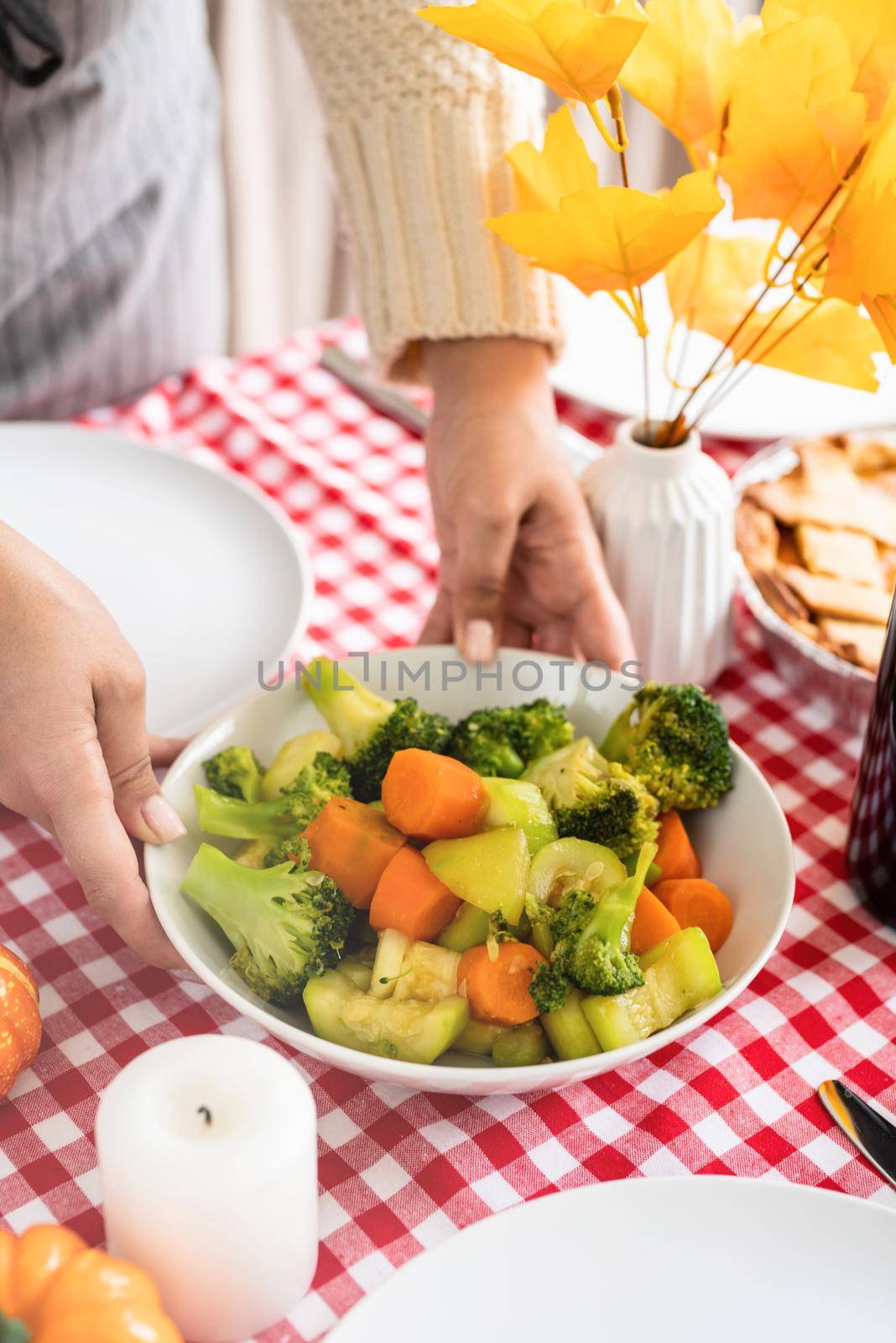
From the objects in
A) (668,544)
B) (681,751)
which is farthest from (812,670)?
(681,751)

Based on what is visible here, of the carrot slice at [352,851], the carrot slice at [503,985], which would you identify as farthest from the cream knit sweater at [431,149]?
the carrot slice at [503,985]

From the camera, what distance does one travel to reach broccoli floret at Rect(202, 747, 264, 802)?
979 millimetres

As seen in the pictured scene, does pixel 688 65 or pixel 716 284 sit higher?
pixel 688 65

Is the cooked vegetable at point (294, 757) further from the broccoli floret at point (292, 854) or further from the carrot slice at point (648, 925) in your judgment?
the carrot slice at point (648, 925)

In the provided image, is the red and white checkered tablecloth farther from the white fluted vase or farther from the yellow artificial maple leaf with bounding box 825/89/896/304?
the yellow artificial maple leaf with bounding box 825/89/896/304

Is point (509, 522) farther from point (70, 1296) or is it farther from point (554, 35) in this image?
point (70, 1296)

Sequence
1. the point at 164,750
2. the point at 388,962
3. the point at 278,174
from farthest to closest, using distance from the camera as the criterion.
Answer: the point at 278,174, the point at 164,750, the point at 388,962

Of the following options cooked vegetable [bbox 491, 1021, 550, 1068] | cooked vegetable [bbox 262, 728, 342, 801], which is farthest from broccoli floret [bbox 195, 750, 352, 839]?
cooked vegetable [bbox 491, 1021, 550, 1068]

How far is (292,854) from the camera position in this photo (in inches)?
34.1

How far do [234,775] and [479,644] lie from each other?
0.85 ft

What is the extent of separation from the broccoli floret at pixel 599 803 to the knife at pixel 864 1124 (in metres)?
0.22

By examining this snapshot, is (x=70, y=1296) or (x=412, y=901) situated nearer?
(x=70, y=1296)

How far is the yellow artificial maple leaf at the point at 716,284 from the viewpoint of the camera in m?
1.10

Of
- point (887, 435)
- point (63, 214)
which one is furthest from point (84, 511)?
point (887, 435)
